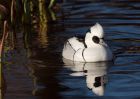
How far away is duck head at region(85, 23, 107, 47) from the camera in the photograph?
13859 mm

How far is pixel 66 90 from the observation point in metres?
11.9

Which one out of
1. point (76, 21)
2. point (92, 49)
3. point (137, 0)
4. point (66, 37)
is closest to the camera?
point (92, 49)

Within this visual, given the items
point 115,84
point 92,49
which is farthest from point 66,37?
point 115,84

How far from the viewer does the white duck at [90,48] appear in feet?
45.8

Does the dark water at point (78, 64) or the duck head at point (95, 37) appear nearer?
the dark water at point (78, 64)

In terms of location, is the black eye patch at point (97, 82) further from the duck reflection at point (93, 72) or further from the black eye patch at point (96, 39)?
the black eye patch at point (96, 39)

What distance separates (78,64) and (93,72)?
3.05ft

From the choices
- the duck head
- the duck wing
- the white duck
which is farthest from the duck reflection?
the duck head

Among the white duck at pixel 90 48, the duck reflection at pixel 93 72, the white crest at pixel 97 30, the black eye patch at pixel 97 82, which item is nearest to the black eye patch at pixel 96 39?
the white duck at pixel 90 48

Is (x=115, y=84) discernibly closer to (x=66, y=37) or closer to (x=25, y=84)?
(x=25, y=84)

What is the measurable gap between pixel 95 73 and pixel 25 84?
1448 millimetres

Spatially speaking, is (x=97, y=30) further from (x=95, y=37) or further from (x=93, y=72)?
(x=93, y=72)

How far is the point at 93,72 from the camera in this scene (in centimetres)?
1309

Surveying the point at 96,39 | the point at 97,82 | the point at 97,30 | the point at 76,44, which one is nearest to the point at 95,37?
the point at 96,39
